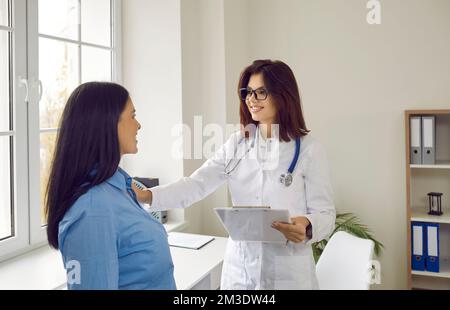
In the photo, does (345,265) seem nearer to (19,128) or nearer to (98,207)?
(98,207)

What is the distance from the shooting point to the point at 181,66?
2504mm

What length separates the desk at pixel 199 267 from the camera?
1.65 m

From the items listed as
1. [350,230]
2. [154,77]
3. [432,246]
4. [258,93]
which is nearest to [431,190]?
[432,246]

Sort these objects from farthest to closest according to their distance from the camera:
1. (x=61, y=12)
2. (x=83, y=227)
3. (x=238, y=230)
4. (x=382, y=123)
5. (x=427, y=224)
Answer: (x=382, y=123) → (x=427, y=224) → (x=61, y=12) → (x=238, y=230) → (x=83, y=227)

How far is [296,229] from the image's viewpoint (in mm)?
1312

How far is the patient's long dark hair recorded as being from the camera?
3.11 feet

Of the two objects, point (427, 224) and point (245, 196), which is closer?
point (245, 196)

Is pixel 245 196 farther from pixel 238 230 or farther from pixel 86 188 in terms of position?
pixel 86 188

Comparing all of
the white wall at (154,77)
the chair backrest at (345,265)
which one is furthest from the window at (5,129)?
the chair backrest at (345,265)

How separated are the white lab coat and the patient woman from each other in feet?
1.65

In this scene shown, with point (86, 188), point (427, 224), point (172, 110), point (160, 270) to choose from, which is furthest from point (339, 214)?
point (86, 188)

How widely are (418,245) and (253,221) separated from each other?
162 cm

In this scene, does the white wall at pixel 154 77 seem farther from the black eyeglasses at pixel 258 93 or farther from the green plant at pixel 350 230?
the black eyeglasses at pixel 258 93

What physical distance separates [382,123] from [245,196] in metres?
1.61
